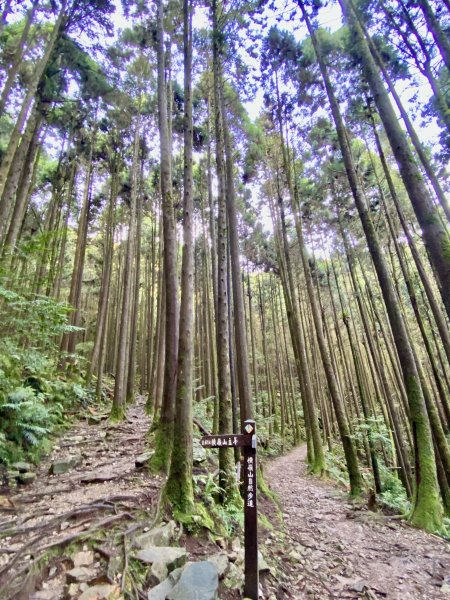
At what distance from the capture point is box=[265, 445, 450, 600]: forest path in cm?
351

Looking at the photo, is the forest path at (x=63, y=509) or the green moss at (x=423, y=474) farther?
the green moss at (x=423, y=474)

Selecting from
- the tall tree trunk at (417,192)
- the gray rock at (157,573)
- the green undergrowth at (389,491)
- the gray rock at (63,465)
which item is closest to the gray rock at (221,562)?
the gray rock at (157,573)

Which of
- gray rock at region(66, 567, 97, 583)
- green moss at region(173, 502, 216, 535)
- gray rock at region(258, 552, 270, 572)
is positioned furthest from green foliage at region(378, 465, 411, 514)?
gray rock at region(66, 567, 97, 583)

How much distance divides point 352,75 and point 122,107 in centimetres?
775

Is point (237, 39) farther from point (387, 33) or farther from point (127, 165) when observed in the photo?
point (127, 165)

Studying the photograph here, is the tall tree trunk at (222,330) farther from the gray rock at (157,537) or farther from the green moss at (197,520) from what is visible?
the gray rock at (157,537)

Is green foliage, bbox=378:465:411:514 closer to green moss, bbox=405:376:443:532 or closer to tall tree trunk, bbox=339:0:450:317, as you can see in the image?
green moss, bbox=405:376:443:532

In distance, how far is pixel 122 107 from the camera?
427 inches

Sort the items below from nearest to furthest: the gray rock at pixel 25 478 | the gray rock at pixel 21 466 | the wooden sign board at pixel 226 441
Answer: the wooden sign board at pixel 226 441
the gray rock at pixel 25 478
the gray rock at pixel 21 466

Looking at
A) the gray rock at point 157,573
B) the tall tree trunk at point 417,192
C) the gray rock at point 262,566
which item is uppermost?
the tall tree trunk at point 417,192

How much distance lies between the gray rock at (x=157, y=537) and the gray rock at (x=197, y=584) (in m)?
0.53

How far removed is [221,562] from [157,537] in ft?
2.39

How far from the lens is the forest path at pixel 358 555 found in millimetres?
3512

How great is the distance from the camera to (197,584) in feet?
8.59
